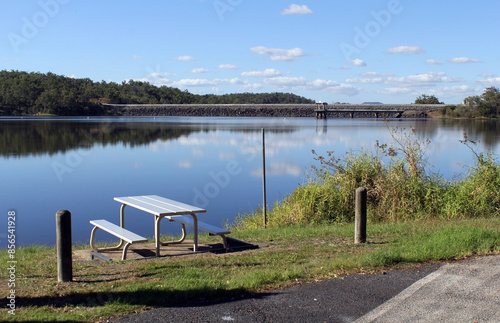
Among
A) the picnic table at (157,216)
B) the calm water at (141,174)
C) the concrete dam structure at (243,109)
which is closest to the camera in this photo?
the picnic table at (157,216)

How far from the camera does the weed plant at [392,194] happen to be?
10.5 metres

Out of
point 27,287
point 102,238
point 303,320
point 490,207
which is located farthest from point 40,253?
point 490,207

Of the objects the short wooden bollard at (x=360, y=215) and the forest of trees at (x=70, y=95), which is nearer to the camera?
the short wooden bollard at (x=360, y=215)

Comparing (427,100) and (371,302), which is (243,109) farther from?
(371,302)

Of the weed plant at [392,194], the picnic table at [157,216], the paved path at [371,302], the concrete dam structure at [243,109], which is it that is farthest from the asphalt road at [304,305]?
the concrete dam structure at [243,109]

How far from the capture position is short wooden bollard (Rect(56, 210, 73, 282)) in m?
5.29

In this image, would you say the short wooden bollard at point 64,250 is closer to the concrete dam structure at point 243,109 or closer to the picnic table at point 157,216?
the picnic table at point 157,216

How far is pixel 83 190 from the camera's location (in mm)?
17688

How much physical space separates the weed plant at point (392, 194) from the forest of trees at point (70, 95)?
9573cm

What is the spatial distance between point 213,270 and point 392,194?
21.3ft

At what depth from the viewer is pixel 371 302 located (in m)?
4.71

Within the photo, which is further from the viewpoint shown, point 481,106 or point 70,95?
point 70,95

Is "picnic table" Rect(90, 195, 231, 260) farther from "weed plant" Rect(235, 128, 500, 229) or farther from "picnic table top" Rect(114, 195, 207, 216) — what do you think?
"weed plant" Rect(235, 128, 500, 229)

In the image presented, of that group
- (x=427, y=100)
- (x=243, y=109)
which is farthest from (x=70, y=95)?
(x=427, y=100)
